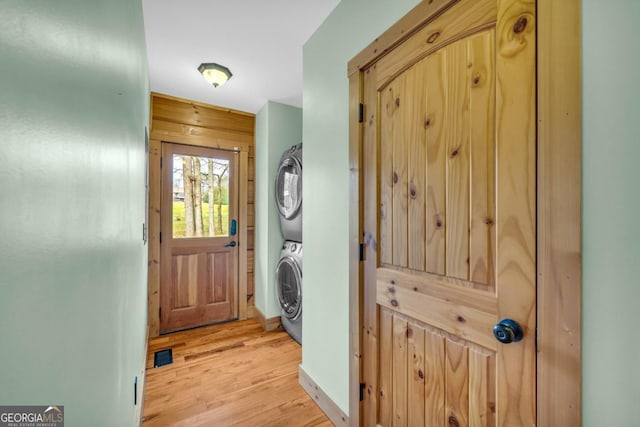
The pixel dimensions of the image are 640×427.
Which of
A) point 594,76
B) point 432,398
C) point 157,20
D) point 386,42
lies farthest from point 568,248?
point 157,20

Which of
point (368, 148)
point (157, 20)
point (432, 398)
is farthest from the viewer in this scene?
point (157, 20)

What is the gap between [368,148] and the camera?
1432 millimetres

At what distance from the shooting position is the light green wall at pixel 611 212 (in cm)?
65

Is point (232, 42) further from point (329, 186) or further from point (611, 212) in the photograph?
point (611, 212)

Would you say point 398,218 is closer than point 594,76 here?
No

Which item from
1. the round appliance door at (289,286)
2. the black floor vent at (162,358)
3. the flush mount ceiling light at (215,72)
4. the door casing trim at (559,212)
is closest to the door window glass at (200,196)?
the round appliance door at (289,286)

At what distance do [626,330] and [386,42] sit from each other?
1336mm

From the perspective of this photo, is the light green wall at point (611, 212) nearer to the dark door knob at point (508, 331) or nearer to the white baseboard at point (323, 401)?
the dark door knob at point (508, 331)

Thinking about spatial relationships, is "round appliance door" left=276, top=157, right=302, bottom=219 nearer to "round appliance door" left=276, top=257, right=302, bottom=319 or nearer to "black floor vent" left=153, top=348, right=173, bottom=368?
"round appliance door" left=276, top=257, right=302, bottom=319

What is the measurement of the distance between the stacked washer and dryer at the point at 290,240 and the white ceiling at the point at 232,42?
29.3 inches

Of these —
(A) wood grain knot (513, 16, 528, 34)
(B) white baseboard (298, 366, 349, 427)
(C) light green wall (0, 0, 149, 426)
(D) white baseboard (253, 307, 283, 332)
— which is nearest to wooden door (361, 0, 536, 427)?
(A) wood grain knot (513, 16, 528, 34)

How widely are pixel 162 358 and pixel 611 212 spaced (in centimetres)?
308

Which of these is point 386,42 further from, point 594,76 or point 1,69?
point 1,69

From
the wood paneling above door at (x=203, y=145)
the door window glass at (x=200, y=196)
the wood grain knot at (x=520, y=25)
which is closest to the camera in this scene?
the wood grain knot at (x=520, y=25)
